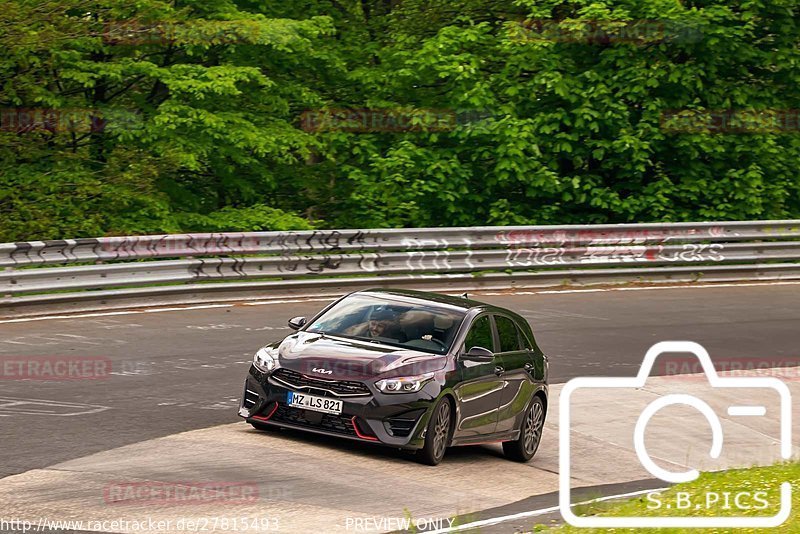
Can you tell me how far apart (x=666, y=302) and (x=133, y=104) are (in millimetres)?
10294

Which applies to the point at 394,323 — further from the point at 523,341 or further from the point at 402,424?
the point at 523,341

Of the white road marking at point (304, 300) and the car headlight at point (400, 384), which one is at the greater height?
the car headlight at point (400, 384)

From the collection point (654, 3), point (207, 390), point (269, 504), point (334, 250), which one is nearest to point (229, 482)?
point (269, 504)

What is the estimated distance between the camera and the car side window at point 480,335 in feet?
42.0

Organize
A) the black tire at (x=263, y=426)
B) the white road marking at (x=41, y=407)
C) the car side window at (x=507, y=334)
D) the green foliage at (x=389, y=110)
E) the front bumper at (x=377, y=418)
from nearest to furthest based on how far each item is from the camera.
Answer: the front bumper at (x=377, y=418), the black tire at (x=263, y=426), the white road marking at (x=41, y=407), the car side window at (x=507, y=334), the green foliage at (x=389, y=110)

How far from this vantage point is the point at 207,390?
48.1 ft

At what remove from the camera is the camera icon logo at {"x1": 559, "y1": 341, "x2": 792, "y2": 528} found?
9172 mm

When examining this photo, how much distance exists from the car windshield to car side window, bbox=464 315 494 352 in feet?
0.53

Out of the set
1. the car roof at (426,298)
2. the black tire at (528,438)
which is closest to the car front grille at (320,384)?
the car roof at (426,298)

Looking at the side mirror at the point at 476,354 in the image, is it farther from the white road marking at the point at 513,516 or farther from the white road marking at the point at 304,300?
the white road marking at the point at 304,300

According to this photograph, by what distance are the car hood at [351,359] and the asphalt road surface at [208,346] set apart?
1029 mm

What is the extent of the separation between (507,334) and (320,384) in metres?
2.59

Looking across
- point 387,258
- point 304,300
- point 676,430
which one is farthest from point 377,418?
point 387,258

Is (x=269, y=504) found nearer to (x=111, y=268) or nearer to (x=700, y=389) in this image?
(x=700, y=389)
